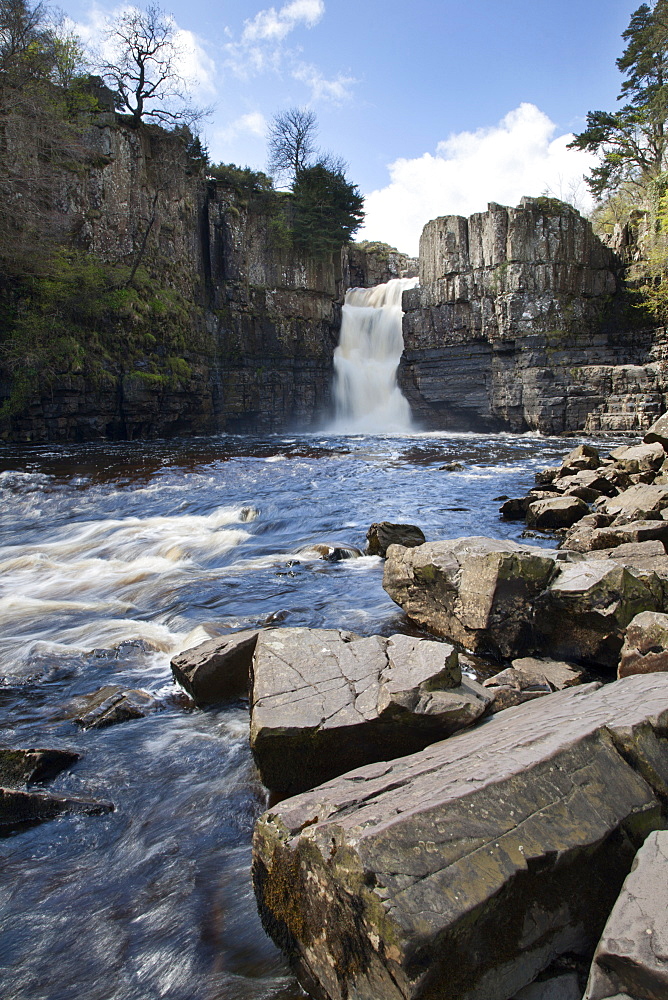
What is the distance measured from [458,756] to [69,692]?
3388 millimetres

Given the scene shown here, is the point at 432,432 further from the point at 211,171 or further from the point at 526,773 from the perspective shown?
the point at 526,773

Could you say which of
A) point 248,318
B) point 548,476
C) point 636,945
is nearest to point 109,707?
point 636,945

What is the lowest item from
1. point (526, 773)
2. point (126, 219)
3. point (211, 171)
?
point (526, 773)

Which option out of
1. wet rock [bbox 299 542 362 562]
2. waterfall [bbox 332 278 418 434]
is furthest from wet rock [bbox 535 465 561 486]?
waterfall [bbox 332 278 418 434]

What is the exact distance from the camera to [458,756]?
2.55m

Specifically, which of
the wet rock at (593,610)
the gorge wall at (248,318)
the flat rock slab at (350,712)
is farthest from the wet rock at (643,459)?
the gorge wall at (248,318)

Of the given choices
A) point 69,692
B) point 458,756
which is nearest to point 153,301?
point 69,692

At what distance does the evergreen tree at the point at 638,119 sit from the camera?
29.9m

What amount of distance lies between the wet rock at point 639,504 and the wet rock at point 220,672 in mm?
5574

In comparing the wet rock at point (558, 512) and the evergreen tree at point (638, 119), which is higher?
the evergreen tree at point (638, 119)

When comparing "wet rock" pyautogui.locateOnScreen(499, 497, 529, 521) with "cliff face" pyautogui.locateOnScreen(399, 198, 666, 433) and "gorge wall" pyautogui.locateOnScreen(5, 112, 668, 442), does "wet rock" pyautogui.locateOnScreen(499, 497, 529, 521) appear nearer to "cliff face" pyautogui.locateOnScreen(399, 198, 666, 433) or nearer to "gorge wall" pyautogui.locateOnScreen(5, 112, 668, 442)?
"gorge wall" pyautogui.locateOnScreen(5, 112, 668, 442)

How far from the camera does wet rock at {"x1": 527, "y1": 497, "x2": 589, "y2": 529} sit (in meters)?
8.88

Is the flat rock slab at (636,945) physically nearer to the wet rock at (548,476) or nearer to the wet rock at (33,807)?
the wet rock at (33,807)

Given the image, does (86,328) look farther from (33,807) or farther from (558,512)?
(33,807)
